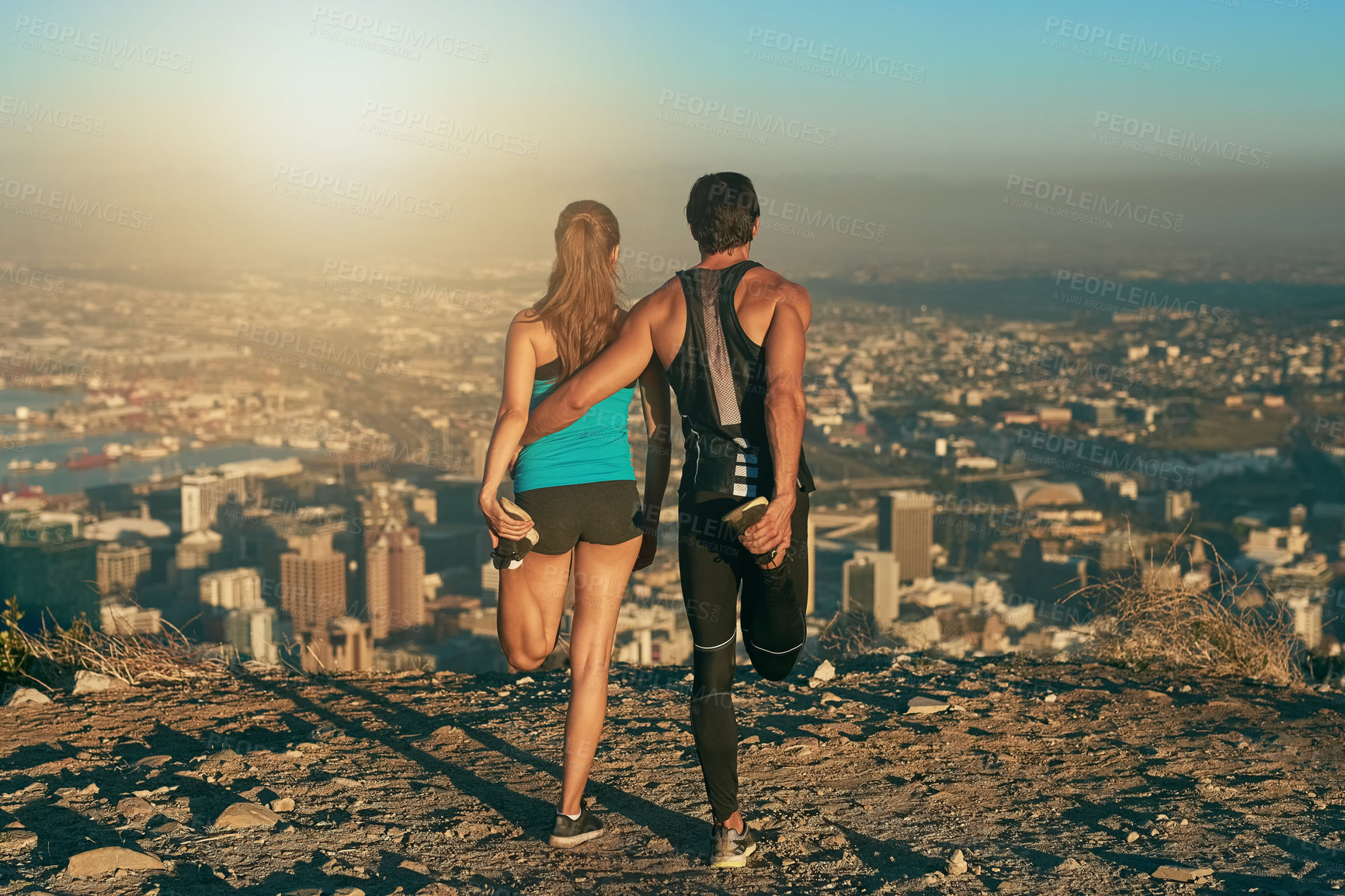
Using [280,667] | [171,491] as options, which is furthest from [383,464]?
[280,667]

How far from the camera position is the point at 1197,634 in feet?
19.6

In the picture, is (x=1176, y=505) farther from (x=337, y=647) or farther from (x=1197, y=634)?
(x=337, y=647)

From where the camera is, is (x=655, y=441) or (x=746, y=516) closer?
(x=746, y=516)

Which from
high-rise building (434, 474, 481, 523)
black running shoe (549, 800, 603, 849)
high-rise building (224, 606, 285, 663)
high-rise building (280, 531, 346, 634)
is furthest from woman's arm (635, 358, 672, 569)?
high-rise building (434, 474, 481, 523)

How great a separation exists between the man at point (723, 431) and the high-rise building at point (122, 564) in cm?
1068

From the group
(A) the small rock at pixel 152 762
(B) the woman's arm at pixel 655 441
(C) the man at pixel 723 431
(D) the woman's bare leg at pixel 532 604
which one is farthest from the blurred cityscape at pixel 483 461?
(D) the woman's bare leg at pixel 532 604

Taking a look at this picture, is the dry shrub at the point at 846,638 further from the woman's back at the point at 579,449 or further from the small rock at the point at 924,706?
the woman's back at the point at 579,449

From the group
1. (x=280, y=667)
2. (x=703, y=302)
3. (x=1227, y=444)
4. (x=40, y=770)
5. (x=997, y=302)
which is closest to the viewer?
(x=703, y=302)

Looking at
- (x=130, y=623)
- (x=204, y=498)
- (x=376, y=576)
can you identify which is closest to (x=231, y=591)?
(x=376, y=576)

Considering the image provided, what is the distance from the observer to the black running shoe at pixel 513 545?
3.18 meters

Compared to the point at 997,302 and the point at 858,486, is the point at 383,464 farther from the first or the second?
the point at 997,302

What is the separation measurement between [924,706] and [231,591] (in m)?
10.0

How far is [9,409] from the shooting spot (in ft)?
79.6

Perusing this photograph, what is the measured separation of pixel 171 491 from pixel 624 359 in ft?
69.5
